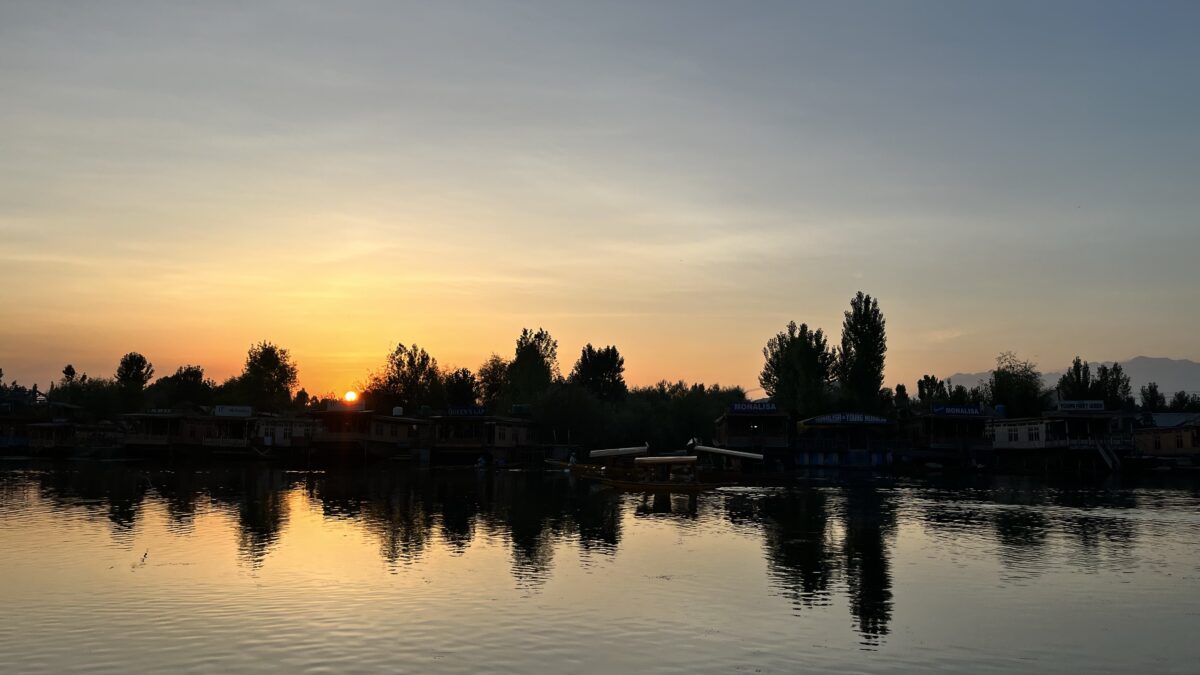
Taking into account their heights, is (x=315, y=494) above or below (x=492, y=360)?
below

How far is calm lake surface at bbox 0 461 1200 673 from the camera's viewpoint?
24562 mm

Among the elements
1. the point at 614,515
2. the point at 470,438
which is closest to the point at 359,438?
the point at 470,438

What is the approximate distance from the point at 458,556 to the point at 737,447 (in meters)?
79.7

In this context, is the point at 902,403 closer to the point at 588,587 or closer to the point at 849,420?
the point at 849,420

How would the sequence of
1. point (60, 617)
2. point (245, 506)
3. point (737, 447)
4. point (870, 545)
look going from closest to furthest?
point (60, 617) → point (870, 545) → point (245, 506) → point (737, 447)

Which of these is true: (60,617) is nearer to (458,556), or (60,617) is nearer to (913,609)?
(458,556)

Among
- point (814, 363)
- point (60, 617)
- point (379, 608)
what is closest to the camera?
point (60, 617)

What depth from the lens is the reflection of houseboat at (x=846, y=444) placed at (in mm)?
117500

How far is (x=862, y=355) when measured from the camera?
14125cm

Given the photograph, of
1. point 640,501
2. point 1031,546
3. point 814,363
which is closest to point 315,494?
point 640,501

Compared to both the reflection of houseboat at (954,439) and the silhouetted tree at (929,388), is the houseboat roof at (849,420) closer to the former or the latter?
the reflection of houseboat at (954,439)

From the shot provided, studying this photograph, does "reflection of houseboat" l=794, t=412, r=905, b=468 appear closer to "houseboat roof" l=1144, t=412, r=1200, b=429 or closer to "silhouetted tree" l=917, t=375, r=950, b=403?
"houseboat roof" l=1144, t=412, r=1200, b=429

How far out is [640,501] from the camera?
70188 mm

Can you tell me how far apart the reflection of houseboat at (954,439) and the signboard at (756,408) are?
19.0 m
